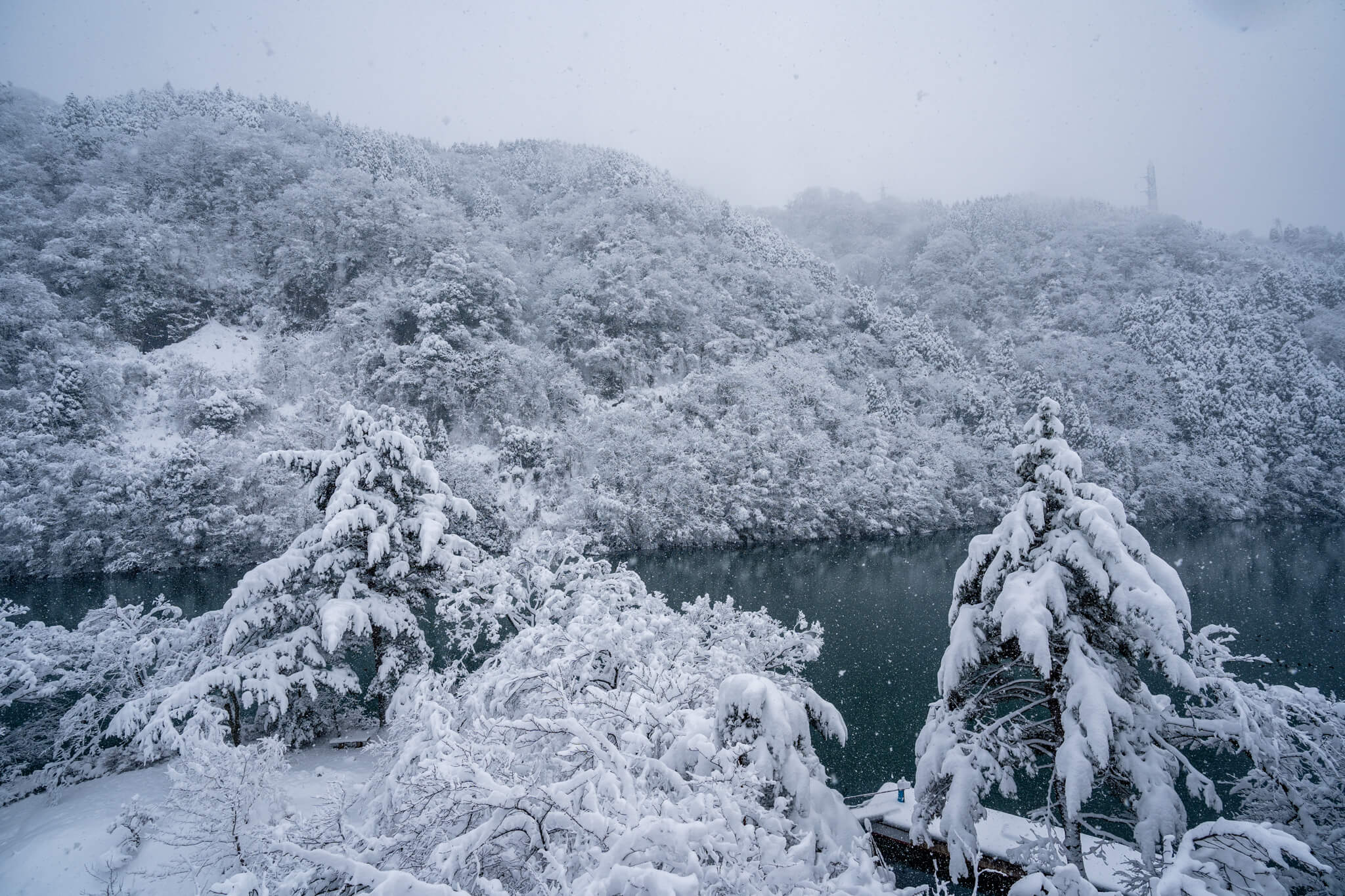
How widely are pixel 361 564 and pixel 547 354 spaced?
28.6 m

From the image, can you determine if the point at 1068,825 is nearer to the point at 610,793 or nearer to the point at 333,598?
the point at 610,793

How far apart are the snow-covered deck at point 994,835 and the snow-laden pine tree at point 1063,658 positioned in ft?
5.92

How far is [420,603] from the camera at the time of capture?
10.8 meters

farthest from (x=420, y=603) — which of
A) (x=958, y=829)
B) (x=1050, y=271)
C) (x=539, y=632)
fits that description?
(x=1050, y=271)

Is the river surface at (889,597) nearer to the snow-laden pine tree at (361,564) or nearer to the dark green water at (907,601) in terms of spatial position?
the dark green water at (907,601)

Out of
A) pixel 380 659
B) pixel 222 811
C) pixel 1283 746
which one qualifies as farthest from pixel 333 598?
pixel 1283 746

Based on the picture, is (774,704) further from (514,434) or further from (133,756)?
(514,434)

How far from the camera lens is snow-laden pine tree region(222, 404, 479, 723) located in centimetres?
883

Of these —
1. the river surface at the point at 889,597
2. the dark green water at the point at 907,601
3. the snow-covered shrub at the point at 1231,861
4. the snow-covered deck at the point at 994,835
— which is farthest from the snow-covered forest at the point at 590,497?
the dark green water at the point at 907,601

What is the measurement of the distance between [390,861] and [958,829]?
5.09 meters

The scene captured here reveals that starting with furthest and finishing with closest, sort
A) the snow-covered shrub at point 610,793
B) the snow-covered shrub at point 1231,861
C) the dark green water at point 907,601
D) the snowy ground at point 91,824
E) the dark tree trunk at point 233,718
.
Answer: the dark green water at point 907,601 → the dark tree trunk at point 233,718 → the snowy ground at point 91,824 → the snow-covered shrub at point 1231,861 → the snow-covered shrub at point 610,793

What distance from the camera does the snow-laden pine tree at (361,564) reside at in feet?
29.0

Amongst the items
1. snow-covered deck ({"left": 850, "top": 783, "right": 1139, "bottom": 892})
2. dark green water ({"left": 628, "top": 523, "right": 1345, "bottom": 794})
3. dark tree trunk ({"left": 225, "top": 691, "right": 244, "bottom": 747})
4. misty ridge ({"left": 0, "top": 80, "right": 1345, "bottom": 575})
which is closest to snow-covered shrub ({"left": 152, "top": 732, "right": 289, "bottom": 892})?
dark tree trunk ({"left": 225, "top": 691, "right": 244, "bottom": 747})

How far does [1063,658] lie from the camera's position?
5.88 m
